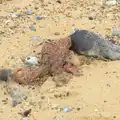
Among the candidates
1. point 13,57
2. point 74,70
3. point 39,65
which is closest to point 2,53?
point 13,57

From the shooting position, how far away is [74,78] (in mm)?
4250

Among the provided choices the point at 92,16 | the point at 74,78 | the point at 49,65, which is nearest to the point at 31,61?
the point at 49,65

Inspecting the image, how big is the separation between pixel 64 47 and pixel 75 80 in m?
0.49

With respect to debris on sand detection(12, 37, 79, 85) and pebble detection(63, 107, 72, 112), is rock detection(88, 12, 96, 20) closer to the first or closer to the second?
debris on sand detection(12, 37, 79, 85)

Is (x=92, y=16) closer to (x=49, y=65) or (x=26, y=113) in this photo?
(x=49, y=65)

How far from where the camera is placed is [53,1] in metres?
5.89

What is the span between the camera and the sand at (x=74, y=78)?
12.6ft

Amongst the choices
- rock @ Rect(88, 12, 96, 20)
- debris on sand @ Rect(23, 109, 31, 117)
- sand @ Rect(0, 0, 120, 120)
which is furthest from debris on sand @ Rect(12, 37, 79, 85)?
rock @ Rect(88, 12, 96, 20)

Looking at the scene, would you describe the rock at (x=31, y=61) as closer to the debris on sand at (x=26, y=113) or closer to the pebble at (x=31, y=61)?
the pebble at (x=31, y=61)

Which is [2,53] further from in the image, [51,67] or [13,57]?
[51,67]

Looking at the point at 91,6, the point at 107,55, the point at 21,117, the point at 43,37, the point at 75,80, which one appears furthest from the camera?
the point at 91,6

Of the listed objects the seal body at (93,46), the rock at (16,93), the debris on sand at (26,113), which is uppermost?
the seal body at (93,46)

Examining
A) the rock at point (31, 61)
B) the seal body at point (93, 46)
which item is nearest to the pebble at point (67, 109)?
the rock at point (31, 61)

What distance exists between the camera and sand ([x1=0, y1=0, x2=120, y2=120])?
12.6 ft
